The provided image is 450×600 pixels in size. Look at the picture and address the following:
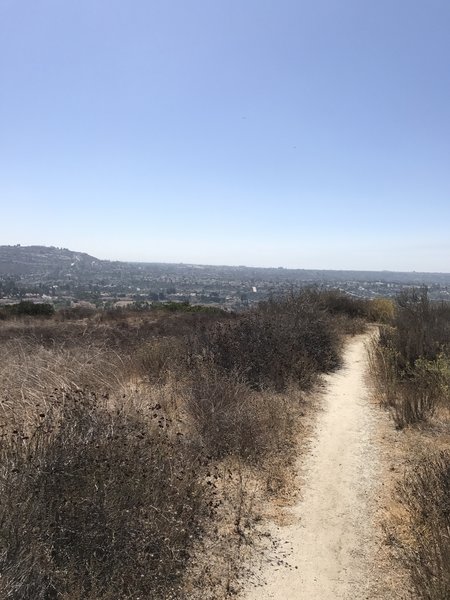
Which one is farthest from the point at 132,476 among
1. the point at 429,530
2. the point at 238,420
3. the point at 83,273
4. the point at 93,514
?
the point at 83,273

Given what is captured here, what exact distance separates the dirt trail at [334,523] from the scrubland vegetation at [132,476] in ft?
1.17

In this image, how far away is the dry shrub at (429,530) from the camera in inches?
125

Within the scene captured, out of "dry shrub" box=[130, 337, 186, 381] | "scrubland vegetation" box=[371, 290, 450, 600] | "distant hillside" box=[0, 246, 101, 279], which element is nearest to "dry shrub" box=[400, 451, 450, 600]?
"scrubland vegetation" box=[371, 290, 450, 600]

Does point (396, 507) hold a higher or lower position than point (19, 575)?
lower

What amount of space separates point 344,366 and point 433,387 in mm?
4364

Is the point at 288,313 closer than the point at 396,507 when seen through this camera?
No

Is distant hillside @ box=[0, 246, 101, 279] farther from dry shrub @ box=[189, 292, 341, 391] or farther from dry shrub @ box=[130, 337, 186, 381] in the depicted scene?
dry shrub @ box=[130, 337, 186, 381]

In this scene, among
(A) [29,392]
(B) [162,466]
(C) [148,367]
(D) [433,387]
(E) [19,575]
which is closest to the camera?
(E) [19,575]

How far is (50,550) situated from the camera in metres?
3.20

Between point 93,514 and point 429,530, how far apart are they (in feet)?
9.61

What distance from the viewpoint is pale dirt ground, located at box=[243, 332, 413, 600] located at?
12.0ft

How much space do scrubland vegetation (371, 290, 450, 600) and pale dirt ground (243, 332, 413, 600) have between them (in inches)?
9.6

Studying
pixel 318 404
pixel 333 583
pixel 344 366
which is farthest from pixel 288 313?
pixel 333 583

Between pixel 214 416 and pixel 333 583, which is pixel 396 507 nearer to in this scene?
pixel 333 583
